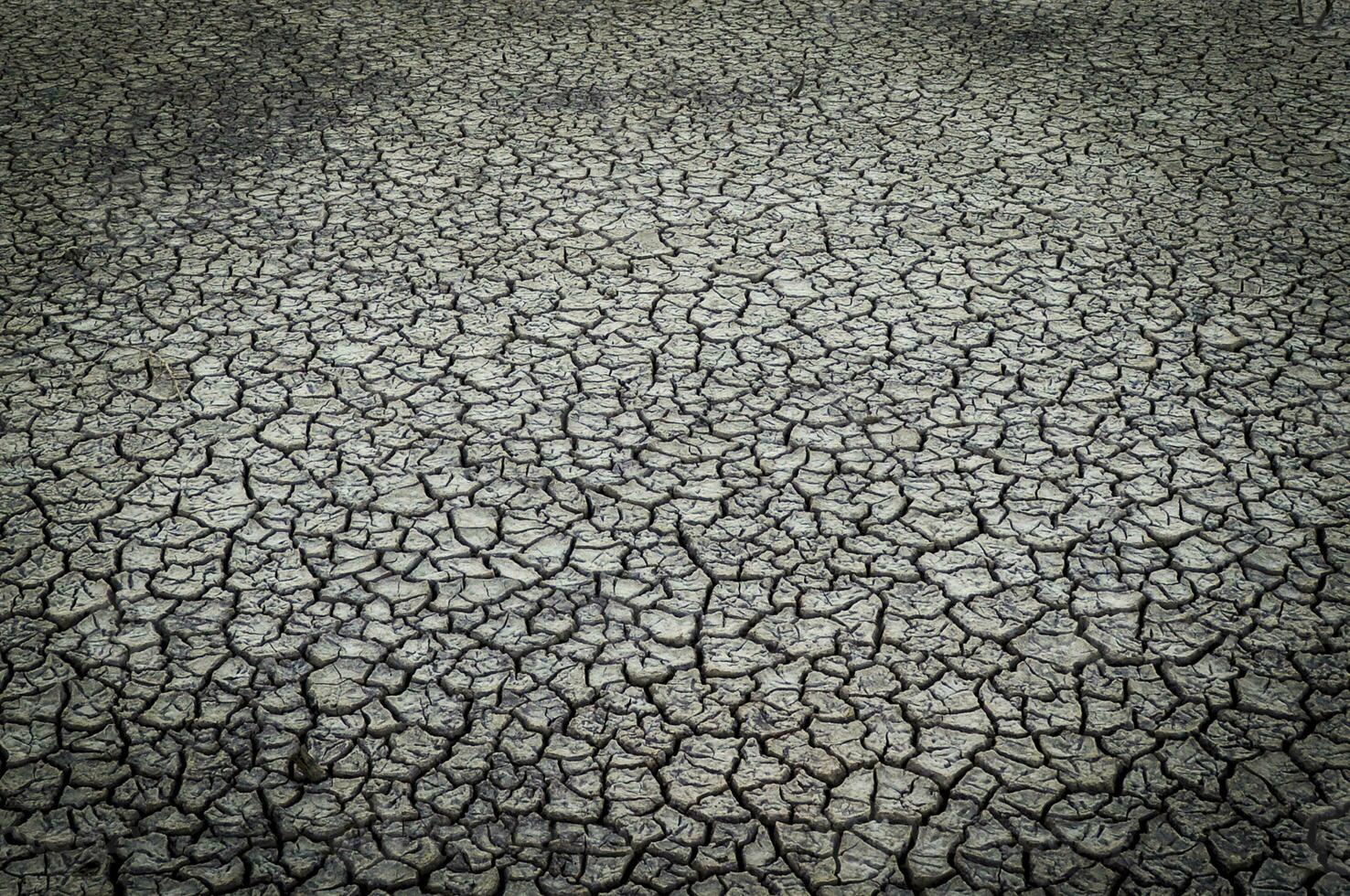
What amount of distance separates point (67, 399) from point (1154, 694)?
2341 mm

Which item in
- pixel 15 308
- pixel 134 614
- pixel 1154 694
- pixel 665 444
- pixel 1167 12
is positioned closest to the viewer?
pixel 1154 694

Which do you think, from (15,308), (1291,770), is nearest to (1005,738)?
(1291,770)

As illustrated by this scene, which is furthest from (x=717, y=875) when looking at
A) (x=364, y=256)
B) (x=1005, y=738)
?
(x=364, y=256)

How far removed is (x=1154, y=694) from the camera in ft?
6.30

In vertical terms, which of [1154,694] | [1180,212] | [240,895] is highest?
[1180,212]

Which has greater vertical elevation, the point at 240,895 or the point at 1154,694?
the point at 1154,694

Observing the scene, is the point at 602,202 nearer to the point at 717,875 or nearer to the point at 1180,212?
the point at 1180,212

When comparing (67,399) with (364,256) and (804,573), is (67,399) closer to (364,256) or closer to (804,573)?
(364,256)

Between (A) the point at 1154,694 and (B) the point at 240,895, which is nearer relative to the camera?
(B) the point at 240,895

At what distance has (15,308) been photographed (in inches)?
116

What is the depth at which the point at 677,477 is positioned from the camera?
8.02 feet

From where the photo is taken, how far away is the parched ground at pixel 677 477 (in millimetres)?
1744

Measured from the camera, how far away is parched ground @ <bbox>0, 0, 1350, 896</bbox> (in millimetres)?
1744

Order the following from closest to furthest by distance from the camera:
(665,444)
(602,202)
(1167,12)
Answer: (665,444) < (602,202) < (1167,12)
